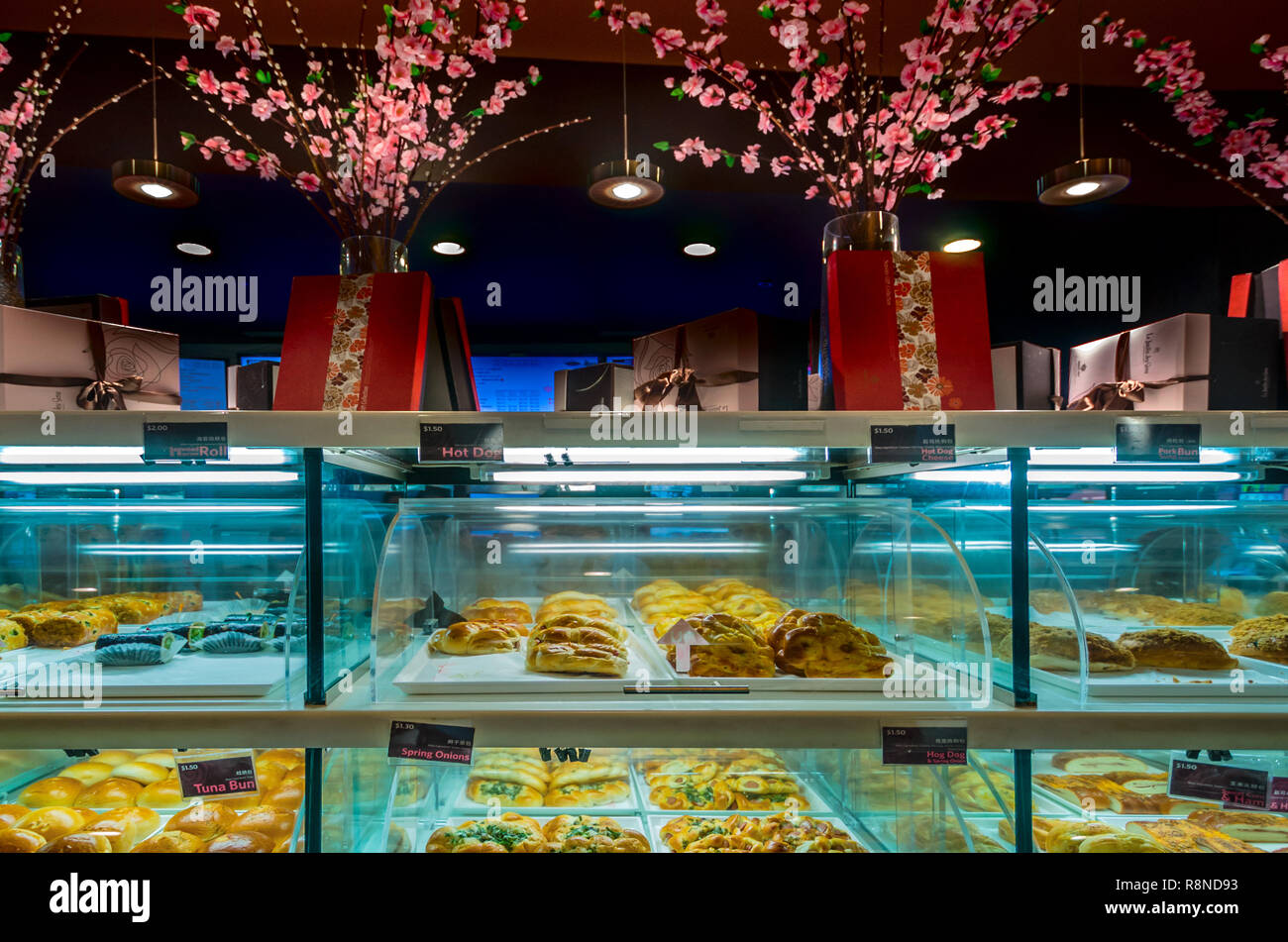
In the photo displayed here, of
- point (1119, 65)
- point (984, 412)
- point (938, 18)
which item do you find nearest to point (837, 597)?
point (984, 412)

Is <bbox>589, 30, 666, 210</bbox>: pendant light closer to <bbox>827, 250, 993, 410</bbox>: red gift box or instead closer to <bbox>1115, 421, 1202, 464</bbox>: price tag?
<bbox>827, 250, 993, 410</bbox>: red gift box

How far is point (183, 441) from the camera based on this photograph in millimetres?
1364

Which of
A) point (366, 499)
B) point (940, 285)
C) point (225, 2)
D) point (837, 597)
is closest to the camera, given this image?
point (940, 285)

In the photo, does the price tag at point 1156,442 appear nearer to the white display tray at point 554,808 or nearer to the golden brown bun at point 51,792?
the white display tray at point 554,808

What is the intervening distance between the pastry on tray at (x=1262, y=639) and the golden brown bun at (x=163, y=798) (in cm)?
266

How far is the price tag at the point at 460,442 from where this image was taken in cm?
139

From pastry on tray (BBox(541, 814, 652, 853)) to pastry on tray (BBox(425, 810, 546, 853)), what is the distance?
0.04m

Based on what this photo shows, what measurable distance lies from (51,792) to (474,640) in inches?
50.3

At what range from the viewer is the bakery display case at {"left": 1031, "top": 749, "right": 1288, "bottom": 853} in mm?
1753

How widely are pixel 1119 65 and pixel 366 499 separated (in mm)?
6614

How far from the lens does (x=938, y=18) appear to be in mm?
1855

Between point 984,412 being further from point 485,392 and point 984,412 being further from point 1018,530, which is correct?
point 485,392

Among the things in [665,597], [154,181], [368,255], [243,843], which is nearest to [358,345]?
[368,255]
